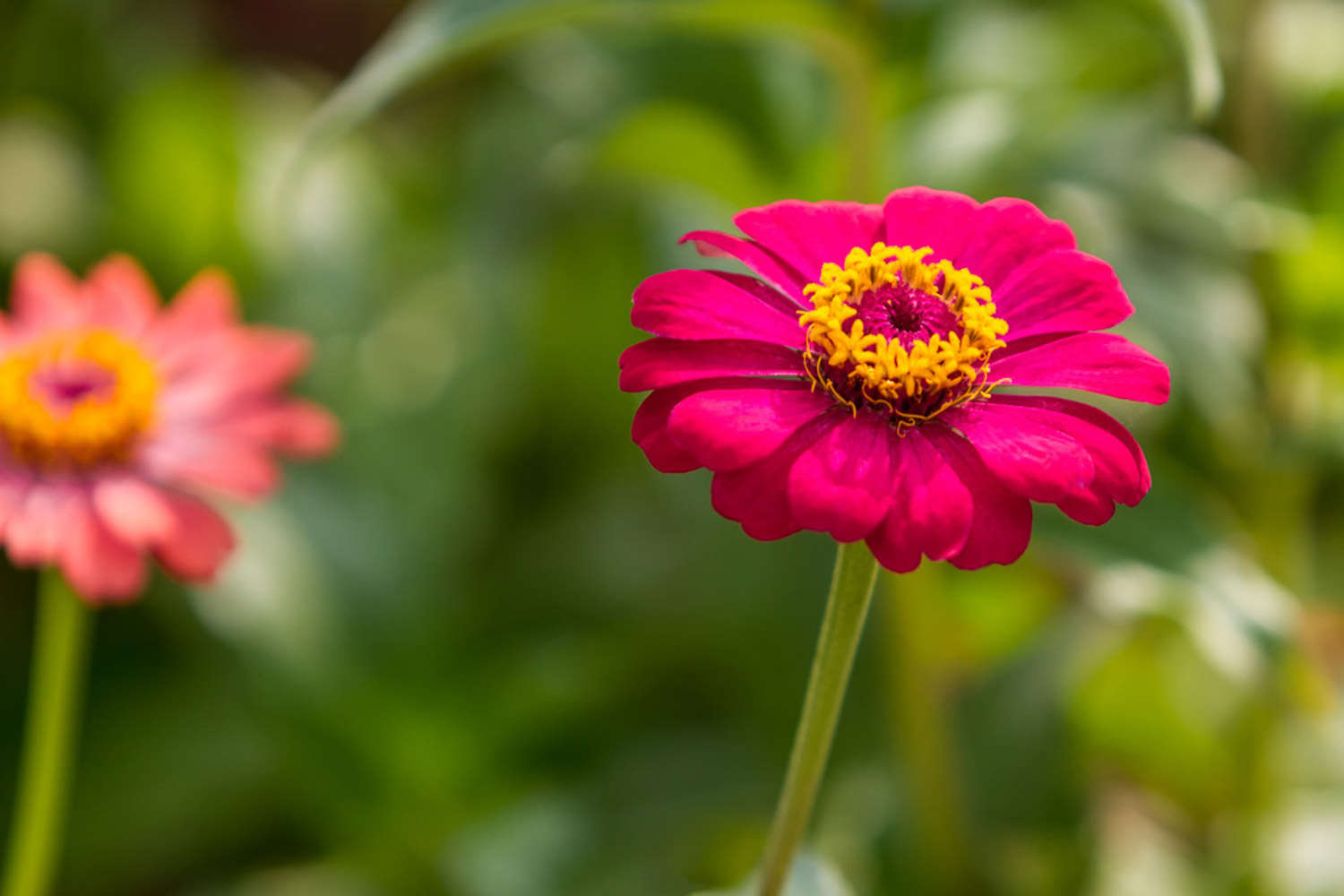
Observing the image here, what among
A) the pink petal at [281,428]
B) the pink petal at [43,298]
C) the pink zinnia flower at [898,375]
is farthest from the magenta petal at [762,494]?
the pink petal at [43,298]

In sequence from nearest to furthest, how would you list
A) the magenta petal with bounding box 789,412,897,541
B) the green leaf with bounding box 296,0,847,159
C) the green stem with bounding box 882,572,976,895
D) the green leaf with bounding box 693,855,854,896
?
the magenta petal with bounding box 789,412,897,541
the green leaf with bounding box 693,855,854,896
the green leaf with bounding box 296,0,847,159
the green stem with bounding box 882,572,976,895

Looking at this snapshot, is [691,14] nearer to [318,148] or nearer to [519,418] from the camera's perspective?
[318,148]

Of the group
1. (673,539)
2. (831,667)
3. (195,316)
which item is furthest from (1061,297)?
(673,539)

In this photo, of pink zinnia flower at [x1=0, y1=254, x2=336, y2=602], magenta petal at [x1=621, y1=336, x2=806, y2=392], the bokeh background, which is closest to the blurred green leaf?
the bokeh background

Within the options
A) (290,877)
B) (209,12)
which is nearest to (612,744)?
(290,877)

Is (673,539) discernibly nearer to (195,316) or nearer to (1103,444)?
(195,316)

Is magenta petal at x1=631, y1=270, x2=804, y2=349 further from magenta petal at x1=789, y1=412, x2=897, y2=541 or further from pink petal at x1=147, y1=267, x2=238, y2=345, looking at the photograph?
pink petal at x1=147, y1=267, x2=238, y2=345
